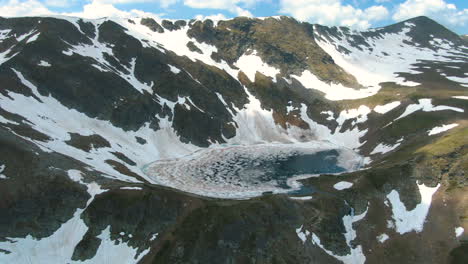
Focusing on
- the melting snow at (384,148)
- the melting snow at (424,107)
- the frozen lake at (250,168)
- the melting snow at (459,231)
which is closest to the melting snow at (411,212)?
the melting snow at (459,231)

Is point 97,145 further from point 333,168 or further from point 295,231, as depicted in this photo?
point 333,168

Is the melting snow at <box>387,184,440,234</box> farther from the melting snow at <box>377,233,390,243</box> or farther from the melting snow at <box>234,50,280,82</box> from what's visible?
Result: the melting snow at <box>234,50,280,82</box>

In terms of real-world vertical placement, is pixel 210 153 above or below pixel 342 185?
below

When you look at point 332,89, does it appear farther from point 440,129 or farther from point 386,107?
point 440,129

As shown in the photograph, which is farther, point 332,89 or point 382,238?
point 332,89

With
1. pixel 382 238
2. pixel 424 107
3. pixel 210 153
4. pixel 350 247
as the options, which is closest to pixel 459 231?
pixel 382 238

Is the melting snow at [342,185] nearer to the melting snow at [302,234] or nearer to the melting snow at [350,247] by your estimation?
the melting snow at [350,247]
